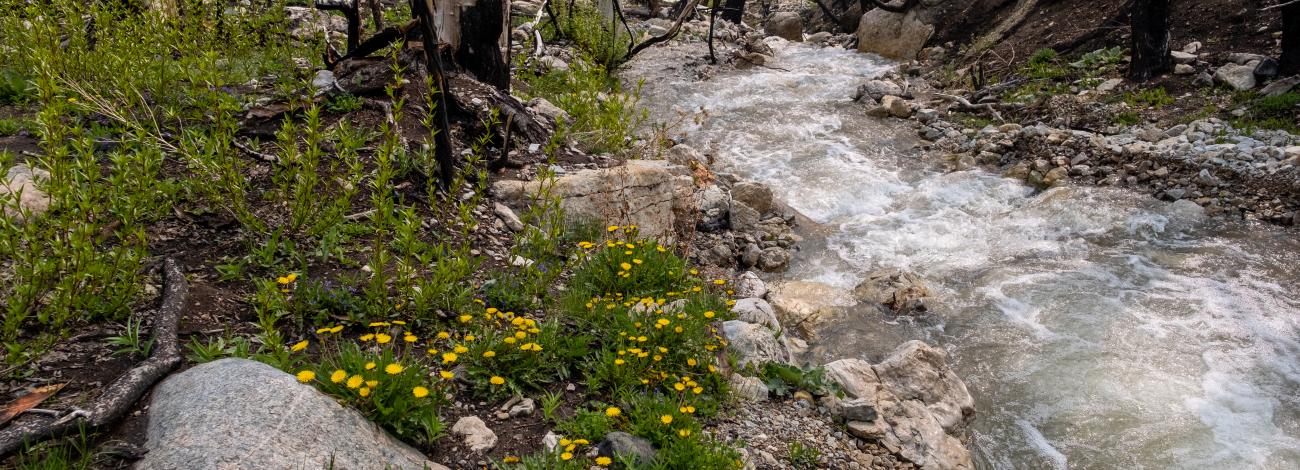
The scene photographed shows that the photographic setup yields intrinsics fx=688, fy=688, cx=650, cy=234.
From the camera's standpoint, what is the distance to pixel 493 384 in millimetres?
3586

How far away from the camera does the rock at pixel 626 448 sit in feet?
10.4

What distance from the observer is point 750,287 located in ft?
20.6

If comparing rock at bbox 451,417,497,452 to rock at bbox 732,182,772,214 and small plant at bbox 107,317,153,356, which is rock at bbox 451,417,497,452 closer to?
small plant at bbox 107,317,153,356

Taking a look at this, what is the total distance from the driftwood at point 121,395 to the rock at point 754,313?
10.9 feet

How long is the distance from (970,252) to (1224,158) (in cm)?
359

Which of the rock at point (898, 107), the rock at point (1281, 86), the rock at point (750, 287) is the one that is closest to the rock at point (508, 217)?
the rock at point (750, 287)

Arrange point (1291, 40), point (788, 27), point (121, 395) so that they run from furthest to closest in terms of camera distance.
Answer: point (788, 27), point (1291, 40), point (121, 395)

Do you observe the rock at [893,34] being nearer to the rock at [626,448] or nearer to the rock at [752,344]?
the rock at [752,344]

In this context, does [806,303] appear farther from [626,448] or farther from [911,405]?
[626,448]

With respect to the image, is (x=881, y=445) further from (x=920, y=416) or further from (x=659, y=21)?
A: (x=659, y=21)

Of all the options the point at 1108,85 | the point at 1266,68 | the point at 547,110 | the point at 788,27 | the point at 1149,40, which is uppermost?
the point at 1149,40

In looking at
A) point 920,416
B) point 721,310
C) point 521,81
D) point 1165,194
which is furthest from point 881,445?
point 521,81

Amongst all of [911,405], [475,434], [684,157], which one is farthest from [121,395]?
[684,157]

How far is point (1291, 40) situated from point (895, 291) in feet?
24.3
